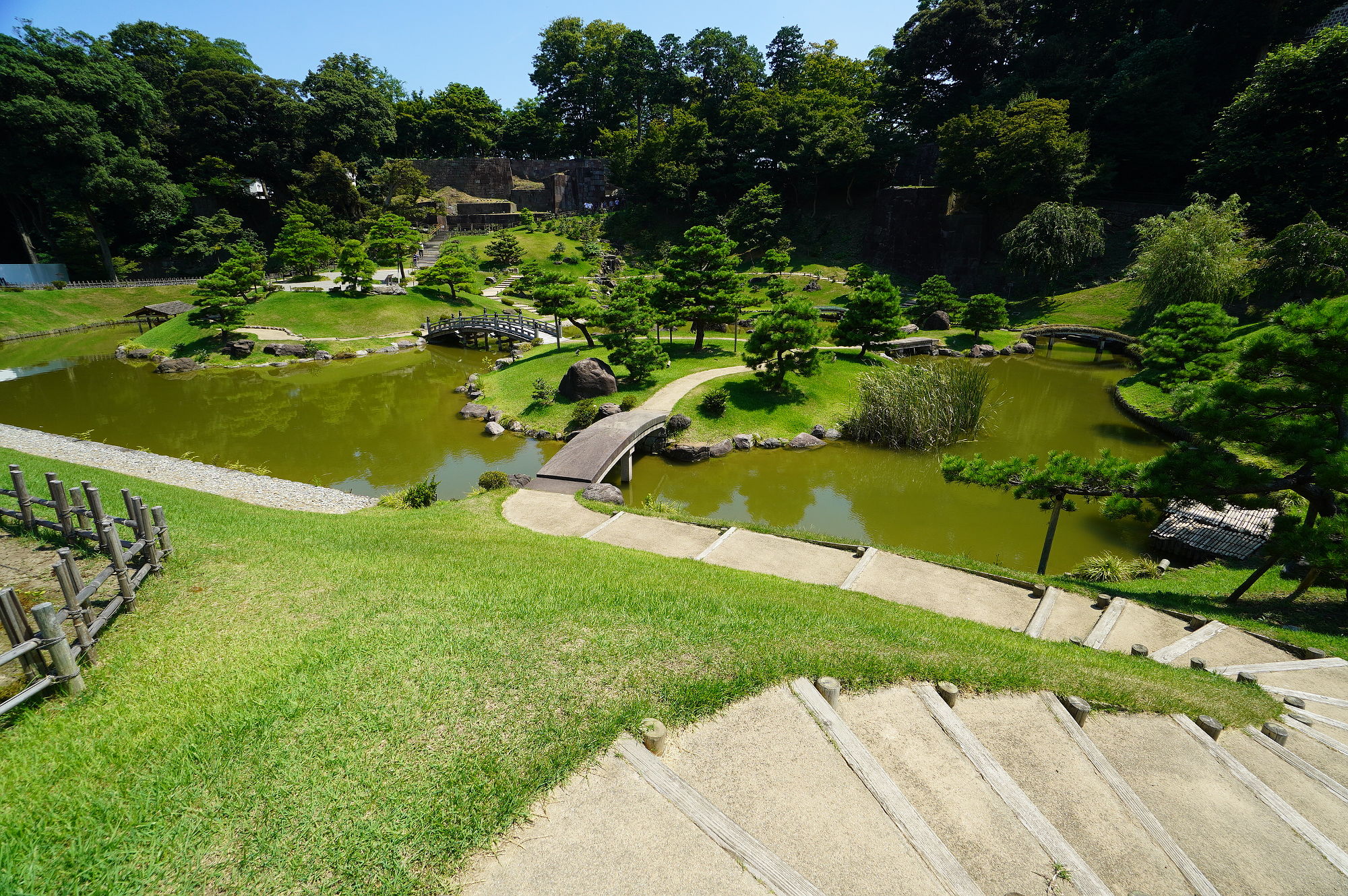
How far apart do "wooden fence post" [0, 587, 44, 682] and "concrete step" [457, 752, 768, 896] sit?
4.13 m

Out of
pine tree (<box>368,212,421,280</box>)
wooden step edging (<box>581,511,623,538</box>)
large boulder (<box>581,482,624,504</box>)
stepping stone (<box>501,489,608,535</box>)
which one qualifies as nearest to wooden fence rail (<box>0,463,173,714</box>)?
stepping stone (<box>501,489,608,535</box>)

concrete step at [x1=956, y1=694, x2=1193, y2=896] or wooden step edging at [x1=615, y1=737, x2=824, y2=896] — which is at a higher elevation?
wooden step edging at [x1=615, y1=737, x2=824, y2=896]

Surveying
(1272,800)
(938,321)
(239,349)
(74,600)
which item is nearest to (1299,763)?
(1272,800)

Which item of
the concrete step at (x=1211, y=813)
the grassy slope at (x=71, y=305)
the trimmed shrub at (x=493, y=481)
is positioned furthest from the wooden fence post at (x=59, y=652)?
the grassy slope at (x=71, y=305)

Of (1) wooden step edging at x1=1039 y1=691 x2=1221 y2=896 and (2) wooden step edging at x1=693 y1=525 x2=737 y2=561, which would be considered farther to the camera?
(2) wooden step edging at x1=693 y1=525 x2=737 y2=561

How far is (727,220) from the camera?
48750 millimetres

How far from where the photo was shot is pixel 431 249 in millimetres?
53000

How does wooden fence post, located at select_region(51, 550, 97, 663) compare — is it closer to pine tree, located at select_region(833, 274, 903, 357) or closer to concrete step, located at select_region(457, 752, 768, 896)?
concrete step, located at select_region(457, 752, 768, 896)

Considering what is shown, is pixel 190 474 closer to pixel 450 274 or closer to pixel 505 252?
pixel 450 274

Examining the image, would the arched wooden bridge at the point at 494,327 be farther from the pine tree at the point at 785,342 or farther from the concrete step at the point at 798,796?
the concrete step at the point at 798,796

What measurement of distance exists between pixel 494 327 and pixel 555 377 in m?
11.2

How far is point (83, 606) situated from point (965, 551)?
14.7 metres

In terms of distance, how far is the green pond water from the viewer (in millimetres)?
15084

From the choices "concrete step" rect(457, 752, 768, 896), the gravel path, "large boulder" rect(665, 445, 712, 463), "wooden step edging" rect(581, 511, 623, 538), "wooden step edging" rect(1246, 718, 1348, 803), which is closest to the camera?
"concrete step" rect(457, 752, 768, 896)
